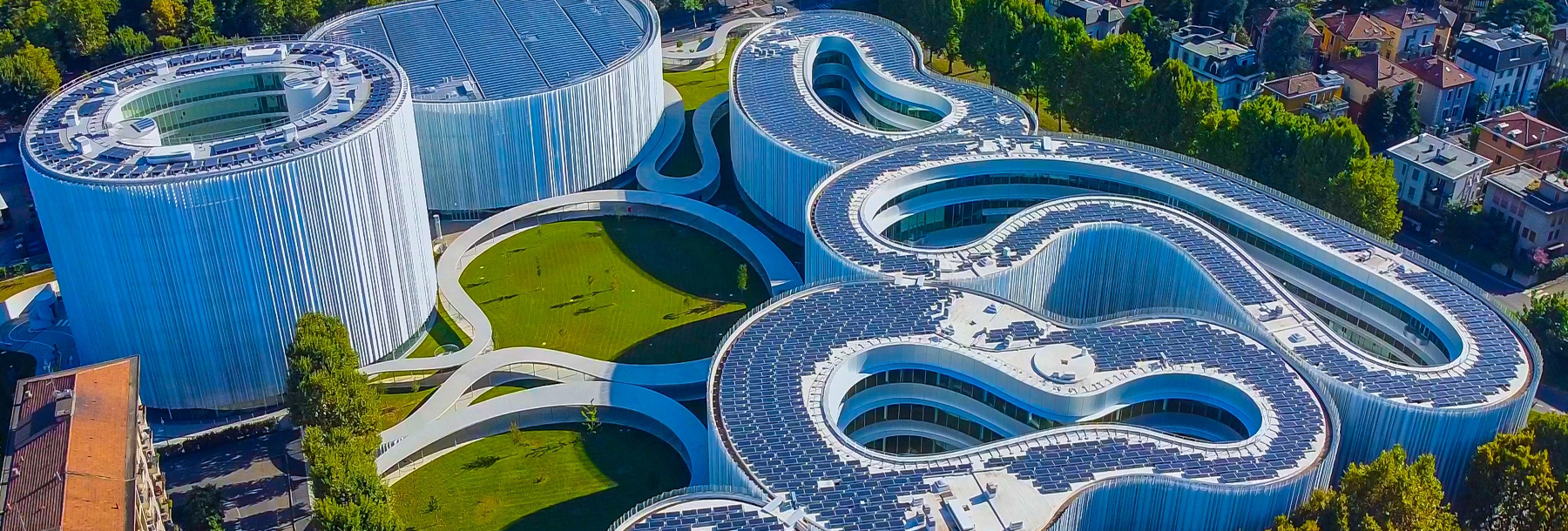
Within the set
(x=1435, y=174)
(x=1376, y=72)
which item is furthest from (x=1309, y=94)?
(x=1435, y=174)

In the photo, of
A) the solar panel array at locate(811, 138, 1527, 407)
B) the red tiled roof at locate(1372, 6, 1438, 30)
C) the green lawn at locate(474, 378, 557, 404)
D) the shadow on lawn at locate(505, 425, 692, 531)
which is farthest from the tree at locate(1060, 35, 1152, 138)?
the green lawn at locate(474, 378, 557, 404)

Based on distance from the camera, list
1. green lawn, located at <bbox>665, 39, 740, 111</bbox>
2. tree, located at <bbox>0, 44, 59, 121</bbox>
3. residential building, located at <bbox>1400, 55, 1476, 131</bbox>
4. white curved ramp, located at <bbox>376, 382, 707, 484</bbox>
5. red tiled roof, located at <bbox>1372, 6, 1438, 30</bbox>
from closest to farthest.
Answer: white curved ramp, located at <bbox>376, 382, 707, 484</bbox>, residential building, located at <bbox>1400, 55, 1476, 131</bbox>, tree, located at <bbox>0, 44, 59, 121</bbox>, green lawn, located at <bbox>665, 39, 740, 111</bbox>, red tiled roof, located at <bbox>1372, 6, 1438, 30</bbox>

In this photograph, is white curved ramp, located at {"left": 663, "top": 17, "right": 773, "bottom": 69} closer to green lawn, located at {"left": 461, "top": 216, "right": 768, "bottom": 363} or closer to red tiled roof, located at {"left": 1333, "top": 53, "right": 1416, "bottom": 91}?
green lawn, located at {"left": 461, "top": 216, "right": 768, "bottom": 363}

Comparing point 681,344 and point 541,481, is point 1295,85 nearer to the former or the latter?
point 681,344

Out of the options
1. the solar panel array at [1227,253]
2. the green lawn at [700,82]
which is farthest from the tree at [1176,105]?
the green lawn at [700,82]

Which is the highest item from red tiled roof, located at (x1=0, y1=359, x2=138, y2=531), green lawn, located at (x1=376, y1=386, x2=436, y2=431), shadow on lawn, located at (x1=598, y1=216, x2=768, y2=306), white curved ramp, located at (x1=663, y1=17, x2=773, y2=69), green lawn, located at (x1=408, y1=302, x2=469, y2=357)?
white curved ramp, located at (x1=663, y1=17, x2=773, y2=69)

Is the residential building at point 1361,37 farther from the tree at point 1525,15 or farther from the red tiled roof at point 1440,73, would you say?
the tree at point 1525,15

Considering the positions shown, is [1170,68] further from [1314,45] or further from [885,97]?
[1314,45]
